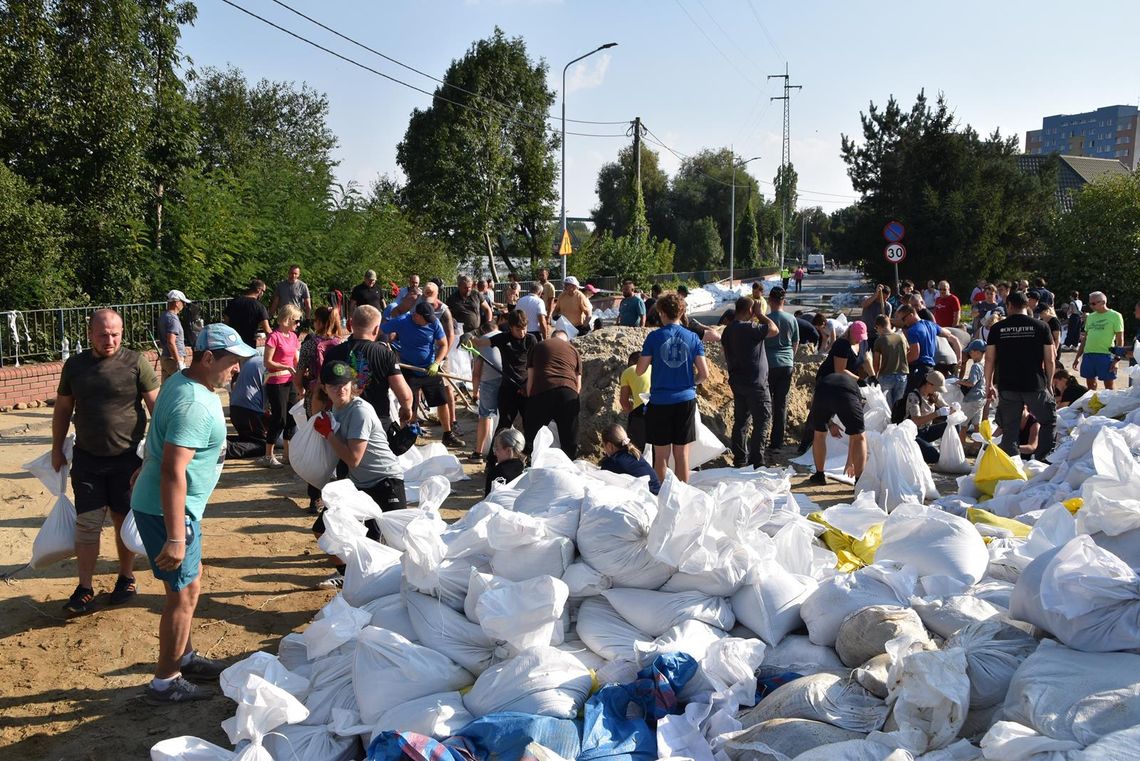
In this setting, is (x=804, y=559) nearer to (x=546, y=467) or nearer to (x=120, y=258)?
(x=546, y=467)

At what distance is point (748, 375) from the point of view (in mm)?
7703

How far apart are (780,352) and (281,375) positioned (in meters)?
4.35

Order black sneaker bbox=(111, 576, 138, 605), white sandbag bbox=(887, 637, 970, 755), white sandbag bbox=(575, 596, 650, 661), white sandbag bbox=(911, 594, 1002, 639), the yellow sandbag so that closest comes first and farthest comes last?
white sandbag bbox=(887, 637, 970, 755) → white sandbag bbox=(911, 594, 1002, 639) → white sandbag bbox=(575, 596, 650, 661) → black sneaker bbox=(111, 576, 138, 605) → the yellow sandbag

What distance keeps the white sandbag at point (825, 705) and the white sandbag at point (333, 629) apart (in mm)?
1509

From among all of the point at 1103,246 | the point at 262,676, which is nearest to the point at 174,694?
the point at 262,676

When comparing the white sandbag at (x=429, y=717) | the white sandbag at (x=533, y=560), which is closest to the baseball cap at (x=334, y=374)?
→ the white sandbag at (x=533, y=560)

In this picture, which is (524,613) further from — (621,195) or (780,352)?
(621,195)

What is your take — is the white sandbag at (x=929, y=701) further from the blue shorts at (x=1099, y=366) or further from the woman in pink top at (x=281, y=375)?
the blue shorts at (x=1099, y=366)

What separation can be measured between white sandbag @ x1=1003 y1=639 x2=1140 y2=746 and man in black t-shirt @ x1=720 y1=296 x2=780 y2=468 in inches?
189

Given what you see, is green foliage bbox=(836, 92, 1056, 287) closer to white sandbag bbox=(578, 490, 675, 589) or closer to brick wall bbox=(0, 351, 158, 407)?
brick wall bbox=(0, 351, 158, 407)

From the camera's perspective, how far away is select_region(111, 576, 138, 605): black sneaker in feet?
15.6

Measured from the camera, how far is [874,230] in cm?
2842

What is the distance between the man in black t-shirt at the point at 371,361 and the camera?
18.9 ft

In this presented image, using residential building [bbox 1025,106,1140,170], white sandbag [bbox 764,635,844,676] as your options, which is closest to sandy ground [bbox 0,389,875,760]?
white sandbag [bbox 764,635,844,676]
